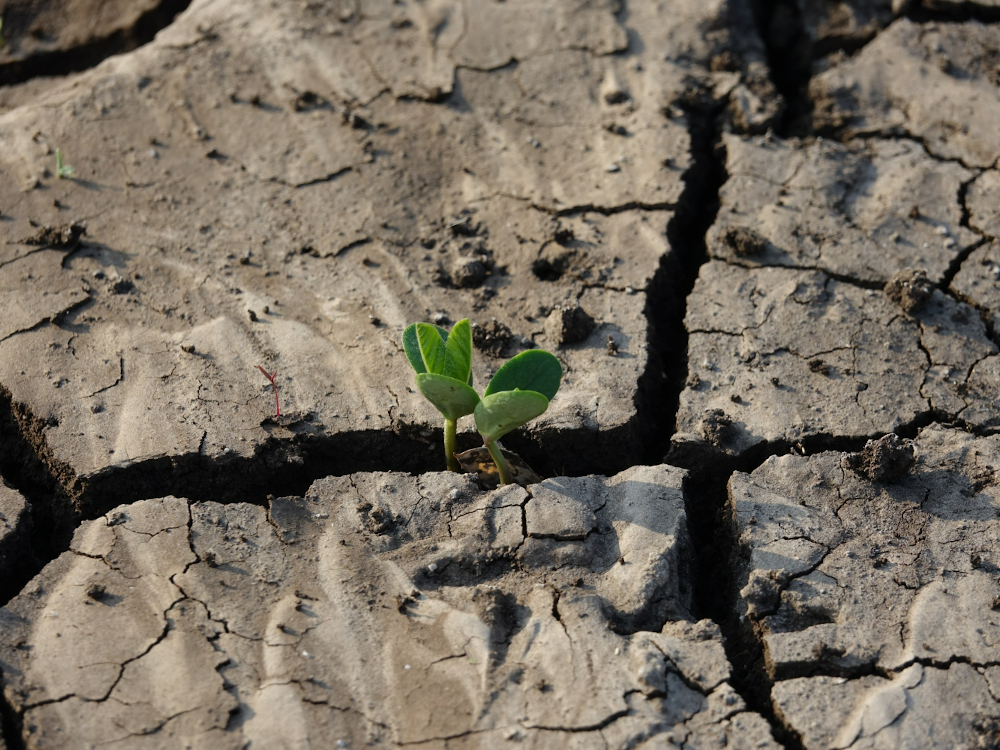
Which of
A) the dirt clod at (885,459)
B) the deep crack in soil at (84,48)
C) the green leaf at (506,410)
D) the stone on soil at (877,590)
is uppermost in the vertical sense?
the deep crack in soil at (84,48)

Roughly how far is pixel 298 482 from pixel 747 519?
1.28m

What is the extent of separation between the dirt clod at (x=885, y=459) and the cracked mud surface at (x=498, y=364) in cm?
1

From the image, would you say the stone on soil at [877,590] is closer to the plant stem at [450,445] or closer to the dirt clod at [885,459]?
the dirt clod at [885,459]

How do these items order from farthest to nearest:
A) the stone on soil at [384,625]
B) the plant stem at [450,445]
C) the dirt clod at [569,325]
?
the dirt clod at [569,325] < the plant stem at [450,445] < the stone on soil at [384,625]

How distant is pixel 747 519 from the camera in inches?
98.8

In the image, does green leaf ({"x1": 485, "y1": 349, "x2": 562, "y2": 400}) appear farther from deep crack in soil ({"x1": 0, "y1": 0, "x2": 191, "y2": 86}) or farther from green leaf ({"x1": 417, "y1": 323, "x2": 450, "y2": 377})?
deep crack in soil ({"x1": 0, "y1": 0, "x2": 191, "y2": 86})

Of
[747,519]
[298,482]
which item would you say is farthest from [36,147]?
[747,519]

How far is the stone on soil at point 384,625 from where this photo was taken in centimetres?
209

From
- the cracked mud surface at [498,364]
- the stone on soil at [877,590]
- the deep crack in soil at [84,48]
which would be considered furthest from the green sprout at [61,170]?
Answer: the stone on soil at [877,590]

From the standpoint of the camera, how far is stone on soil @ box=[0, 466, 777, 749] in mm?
2086

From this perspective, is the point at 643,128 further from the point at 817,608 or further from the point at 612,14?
the point at 817,608

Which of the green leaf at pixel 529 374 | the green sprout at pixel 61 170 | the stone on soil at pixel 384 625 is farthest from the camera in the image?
the green sprout at pixel 61 170

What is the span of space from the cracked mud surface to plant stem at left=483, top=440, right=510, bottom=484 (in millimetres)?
75

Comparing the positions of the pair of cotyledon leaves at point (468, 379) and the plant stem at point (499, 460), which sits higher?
the pair of cotyledon leaves at point (468, 379)
